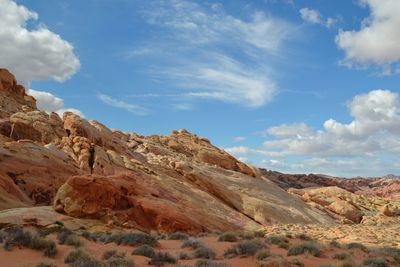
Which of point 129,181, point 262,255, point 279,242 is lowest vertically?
point 262,255

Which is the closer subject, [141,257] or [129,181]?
[141,257]

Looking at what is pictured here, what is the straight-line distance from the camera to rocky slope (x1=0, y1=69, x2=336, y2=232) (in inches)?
1061

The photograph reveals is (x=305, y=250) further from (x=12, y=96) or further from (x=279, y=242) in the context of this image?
(x=12, y=96)

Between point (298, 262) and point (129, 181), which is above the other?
point (129, 181)

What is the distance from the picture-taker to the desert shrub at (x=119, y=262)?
43.6 ft

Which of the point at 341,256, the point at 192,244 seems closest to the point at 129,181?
the point at 192,244

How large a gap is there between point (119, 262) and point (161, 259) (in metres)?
1.73

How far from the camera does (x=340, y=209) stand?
5353 cm

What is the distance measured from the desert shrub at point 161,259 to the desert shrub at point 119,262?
34.9 inches

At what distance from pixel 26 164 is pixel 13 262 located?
1977 cm

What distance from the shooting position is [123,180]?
95.8 feet

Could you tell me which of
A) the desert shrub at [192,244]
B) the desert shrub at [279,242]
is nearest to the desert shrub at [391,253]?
the desert shrub at [279,242]

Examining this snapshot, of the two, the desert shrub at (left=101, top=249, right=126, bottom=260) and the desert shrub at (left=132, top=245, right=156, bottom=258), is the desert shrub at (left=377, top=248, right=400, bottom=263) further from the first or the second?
the desert shrub at (left=101, top=249, right=126, bottom=260)

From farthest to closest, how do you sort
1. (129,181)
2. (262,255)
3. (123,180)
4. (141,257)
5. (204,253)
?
(129,181) < (123,180) < (204,253) < (262,255) < (141,257)
